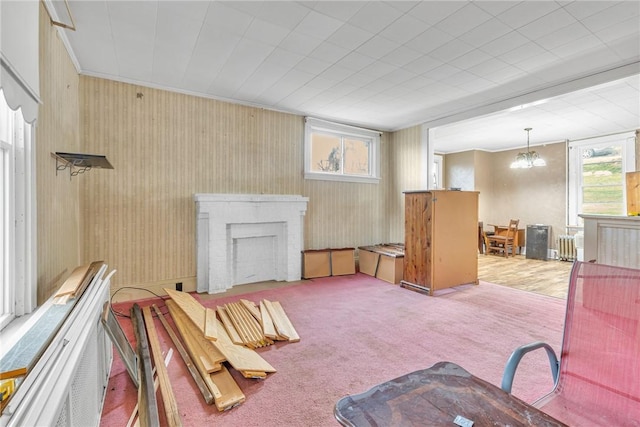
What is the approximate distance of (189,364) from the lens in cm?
225

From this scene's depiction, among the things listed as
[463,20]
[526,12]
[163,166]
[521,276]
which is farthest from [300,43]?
[521,276]

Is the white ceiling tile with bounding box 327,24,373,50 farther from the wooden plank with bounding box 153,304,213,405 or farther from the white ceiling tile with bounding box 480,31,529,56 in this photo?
the wooden plank with bounding box 153,304,213,405

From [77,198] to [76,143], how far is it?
611 millimetres

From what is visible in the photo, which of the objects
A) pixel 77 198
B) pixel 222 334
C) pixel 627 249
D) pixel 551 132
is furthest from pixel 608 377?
pixel 551 132

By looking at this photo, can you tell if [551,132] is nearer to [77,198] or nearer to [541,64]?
[541,64]

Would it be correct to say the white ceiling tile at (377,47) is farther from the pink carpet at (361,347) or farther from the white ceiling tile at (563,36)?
the pink carpet at (361,347)

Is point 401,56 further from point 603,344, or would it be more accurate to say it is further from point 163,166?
point 163,166

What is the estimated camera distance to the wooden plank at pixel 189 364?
1.91 metres

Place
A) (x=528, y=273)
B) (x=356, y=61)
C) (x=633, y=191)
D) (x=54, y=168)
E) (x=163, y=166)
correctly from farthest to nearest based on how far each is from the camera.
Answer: (x=528, y=273), (x=163, y=166), (x=633, y=191), (x=356, y=61), (x=54, y=168)

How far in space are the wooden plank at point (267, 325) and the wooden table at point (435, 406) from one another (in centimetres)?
185

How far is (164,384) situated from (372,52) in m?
3.40

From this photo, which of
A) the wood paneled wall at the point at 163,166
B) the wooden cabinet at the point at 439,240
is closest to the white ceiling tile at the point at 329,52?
the wood paneled wall at the point at 163,166

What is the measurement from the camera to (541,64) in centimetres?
329

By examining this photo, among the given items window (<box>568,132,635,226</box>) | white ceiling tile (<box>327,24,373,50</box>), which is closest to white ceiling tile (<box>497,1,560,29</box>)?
white ceiling tile (<box>327,24,373,50</box>)
